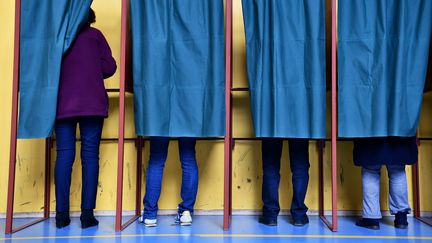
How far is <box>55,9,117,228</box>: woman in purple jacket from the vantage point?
2814 millimetres

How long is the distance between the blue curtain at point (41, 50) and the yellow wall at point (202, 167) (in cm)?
74

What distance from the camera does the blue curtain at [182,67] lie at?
114 inches

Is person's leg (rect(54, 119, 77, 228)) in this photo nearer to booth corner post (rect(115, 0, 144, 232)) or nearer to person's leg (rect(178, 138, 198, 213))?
booth corner post (rect(115, 0, 144, 232))

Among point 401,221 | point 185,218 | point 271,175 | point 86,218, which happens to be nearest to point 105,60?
point 86,218

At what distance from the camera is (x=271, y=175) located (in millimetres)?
3004

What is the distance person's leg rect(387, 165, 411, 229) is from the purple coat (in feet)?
7.06

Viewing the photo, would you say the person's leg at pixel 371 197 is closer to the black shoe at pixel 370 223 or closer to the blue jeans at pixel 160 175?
the black shoe at pixel 370 223

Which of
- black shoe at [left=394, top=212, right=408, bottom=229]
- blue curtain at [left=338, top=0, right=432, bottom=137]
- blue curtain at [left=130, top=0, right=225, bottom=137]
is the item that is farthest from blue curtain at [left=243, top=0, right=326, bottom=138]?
black shoe at [left=394, top=212, right=408, bottom=229]

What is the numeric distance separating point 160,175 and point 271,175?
83 cm

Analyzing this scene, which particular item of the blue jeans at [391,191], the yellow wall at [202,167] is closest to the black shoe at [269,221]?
the yellow wall at [202,167]

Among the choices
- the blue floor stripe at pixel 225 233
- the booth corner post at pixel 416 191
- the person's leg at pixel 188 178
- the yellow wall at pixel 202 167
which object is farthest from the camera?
the yellow wall at pixel 202 167

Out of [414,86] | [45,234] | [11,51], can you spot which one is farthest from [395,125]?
[11,51]

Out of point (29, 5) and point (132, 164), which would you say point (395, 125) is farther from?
point (29, 5)

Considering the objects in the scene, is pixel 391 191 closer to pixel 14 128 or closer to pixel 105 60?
pixel 105 60
